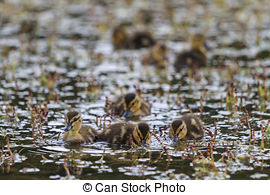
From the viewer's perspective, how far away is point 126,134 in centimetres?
657

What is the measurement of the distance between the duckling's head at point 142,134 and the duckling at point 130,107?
4.39 feet

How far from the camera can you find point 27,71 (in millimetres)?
10094

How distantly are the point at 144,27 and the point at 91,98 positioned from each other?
5.02 meters

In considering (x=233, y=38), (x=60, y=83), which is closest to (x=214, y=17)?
(x=233, y=38)

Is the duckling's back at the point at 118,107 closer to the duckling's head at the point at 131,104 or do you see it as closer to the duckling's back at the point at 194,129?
the duckling's head at the point at 131,104

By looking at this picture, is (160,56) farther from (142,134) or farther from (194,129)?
(142,134)

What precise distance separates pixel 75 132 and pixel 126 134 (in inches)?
22.1

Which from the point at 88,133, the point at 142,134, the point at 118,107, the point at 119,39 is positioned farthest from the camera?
the point at 119,39

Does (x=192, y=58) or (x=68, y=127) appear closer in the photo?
(x=68, y=127)

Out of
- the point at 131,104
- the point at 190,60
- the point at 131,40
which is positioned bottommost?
the point at 131,104

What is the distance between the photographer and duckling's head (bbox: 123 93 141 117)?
307 inches

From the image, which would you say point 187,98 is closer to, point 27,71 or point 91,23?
point 27,71

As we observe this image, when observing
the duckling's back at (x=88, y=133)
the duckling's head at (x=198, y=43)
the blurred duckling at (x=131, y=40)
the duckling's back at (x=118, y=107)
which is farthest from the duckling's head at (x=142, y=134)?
the blurred duckling at (x=131, y=40)

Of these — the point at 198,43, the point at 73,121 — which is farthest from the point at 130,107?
the point at 198,43
